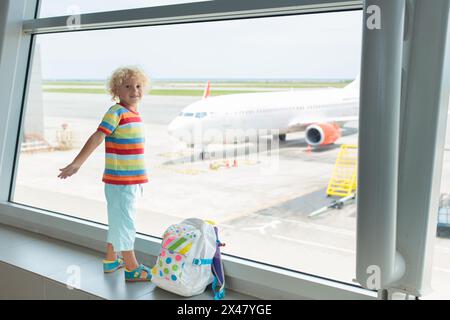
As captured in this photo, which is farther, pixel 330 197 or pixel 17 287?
pixel 17 287

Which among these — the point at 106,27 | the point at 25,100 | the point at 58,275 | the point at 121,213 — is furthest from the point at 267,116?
the point at 25,100

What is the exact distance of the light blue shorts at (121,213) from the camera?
1.74 m

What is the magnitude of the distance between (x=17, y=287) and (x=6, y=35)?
4.01 feet

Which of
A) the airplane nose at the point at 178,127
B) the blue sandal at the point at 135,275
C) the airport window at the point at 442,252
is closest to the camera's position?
the airport window at the point at 442,252

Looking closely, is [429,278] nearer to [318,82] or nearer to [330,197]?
[330,197]

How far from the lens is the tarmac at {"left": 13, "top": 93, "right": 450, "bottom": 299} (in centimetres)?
165

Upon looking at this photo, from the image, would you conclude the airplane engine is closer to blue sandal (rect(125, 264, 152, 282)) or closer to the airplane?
the airplane

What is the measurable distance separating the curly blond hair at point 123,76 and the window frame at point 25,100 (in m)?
0.26

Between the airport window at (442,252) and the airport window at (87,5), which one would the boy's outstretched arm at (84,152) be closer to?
the airport window at (87,5)

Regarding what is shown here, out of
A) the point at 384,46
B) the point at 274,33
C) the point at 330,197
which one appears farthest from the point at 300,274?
the point at 384,46

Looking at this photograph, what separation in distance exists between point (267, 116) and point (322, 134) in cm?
22

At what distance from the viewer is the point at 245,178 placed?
75.2 inches

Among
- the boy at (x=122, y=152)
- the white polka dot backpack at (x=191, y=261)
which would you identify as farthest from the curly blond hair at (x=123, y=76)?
the white polka dot backpack at (x=191, y=261)

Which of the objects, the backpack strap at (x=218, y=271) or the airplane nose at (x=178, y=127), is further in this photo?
the airplane nose at (x=178, y=127)
